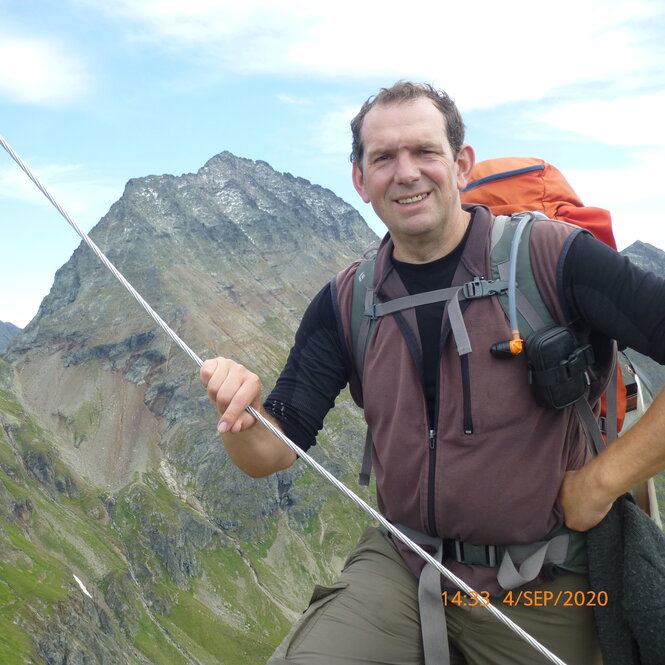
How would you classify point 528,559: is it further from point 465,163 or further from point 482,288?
point 465,163

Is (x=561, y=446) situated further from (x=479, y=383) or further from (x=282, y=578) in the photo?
(x=282, y=578)

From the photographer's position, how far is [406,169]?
5.70 meters

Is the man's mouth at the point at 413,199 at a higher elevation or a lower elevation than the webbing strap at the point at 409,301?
higher

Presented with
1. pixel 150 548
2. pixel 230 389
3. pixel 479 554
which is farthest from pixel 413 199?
pixel 150 548

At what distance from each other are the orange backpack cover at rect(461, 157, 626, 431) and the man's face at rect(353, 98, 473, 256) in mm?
858

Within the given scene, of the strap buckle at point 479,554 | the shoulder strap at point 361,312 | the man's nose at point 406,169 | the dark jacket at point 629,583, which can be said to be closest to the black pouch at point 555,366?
the dark jacket at point 629,583

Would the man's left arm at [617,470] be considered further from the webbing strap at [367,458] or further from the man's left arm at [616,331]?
the webbing strap at [367,458]

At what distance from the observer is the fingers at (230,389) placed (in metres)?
5.29

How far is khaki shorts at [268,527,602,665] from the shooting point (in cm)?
514

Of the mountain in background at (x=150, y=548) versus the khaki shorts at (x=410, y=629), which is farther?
the mountain in background at (x=150, y=548)

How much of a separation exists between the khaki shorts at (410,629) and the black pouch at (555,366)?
5.01ft

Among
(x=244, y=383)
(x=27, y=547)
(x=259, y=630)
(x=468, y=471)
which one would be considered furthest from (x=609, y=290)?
(x=259, y=630)

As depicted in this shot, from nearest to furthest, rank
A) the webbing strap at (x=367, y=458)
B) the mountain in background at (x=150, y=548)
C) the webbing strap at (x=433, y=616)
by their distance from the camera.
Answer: the webbing strap at (x=433, y=616) → the webbing strap at (x=367, y=458) → the mountain in background at (x=150, y=548)

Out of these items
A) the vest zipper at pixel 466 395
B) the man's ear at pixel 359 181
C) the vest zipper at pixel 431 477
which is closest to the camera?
the vest zipper at pixel 466 395
